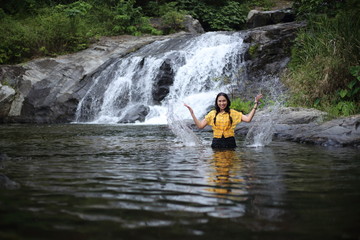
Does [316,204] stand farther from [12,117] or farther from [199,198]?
[12,117]

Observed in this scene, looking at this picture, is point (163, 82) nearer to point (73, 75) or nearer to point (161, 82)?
point (161, 82)

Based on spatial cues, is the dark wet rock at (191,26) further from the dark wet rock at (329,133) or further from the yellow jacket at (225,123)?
the yellow jacket at (225,123)

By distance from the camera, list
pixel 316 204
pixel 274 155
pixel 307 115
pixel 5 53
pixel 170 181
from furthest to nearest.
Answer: pixel 5 53 → pixel 307 115 → pixel 274 155 → pixel 170 181 → pixel 316 204

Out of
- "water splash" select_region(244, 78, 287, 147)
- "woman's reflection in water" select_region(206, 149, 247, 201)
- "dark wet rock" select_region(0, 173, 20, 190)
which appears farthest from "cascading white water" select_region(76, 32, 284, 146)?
"dark wet rock" select_region(0, 173, 20, 190)

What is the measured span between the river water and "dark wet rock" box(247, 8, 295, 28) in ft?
60.6

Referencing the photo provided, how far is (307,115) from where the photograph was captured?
10.1 metres

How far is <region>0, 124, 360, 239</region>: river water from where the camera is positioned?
2.60 meters

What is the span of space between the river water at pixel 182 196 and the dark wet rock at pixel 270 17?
60.6 feet

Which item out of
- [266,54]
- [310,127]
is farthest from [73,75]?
[310,127]

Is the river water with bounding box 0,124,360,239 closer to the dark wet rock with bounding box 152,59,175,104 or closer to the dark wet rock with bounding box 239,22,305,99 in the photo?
the dark wet rock with bounding box 239,22,305,99

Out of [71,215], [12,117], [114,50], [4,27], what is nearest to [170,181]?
[71,215]

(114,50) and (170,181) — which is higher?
(114,50)

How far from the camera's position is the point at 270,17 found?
78.5 ft

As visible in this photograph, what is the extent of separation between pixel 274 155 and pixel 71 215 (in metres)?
4.34
